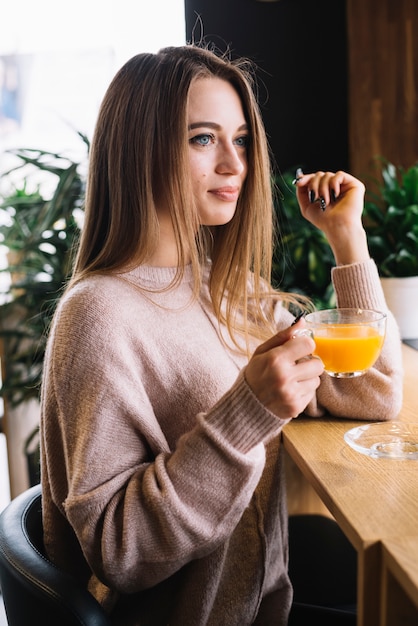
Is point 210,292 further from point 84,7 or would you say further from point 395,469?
point 84,7

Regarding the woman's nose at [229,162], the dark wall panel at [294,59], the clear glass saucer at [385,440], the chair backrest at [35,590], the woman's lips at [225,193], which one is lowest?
the chair backrest at [35,590]

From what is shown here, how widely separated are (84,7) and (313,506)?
2761mm

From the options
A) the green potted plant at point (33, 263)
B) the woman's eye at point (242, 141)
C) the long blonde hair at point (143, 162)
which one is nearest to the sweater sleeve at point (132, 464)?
the long blonde hair at point (143, 162)

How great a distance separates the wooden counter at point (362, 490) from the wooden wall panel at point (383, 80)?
2.14 metres

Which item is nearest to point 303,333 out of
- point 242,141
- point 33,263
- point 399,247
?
point 242,141

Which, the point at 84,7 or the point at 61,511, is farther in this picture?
the point at 84,7

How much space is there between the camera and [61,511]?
117 centimetres

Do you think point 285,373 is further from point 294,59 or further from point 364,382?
point 294,59

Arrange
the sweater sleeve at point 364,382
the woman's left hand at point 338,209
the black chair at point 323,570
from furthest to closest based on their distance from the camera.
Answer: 1. the black chair at point 323,570
2. the woman's left hand at point 338,209
3. the sweater sleeve at point 364,382

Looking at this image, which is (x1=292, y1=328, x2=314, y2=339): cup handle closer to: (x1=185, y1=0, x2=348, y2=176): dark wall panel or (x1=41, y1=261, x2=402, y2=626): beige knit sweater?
(x1=41, y1=261, x2=402, y2=626): beige knit sweater

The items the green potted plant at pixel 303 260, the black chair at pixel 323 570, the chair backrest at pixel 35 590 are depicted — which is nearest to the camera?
the chair backrest at pixel 35 590

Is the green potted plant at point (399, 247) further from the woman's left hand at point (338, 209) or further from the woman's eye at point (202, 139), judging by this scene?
the woman's eye at point (202, 139)

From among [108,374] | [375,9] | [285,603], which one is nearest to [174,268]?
[108,374]

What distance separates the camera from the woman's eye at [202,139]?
131cm
